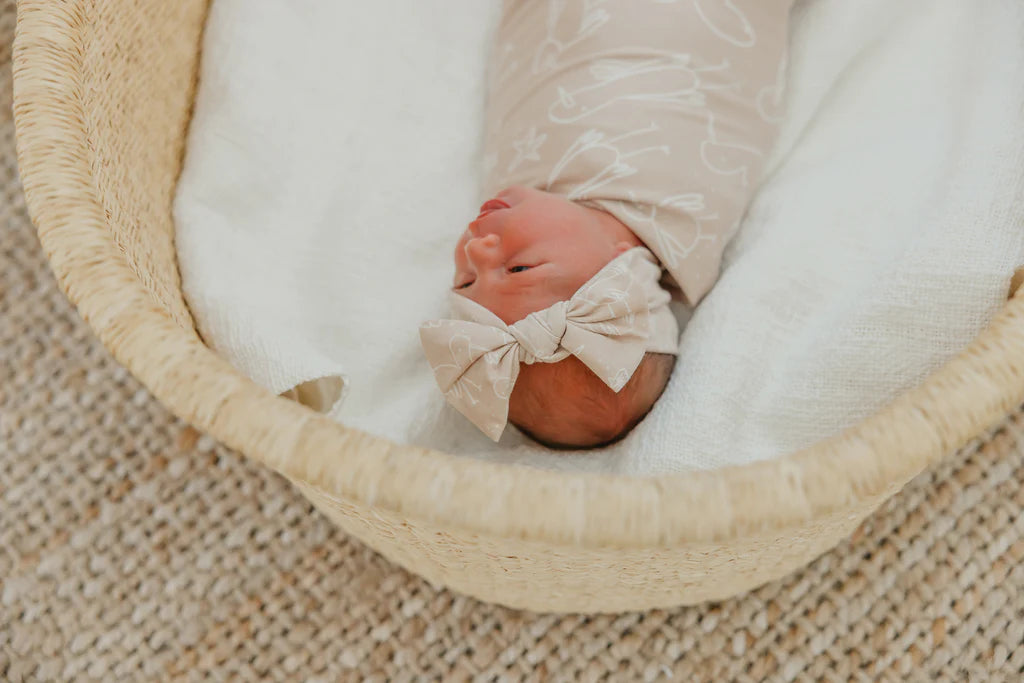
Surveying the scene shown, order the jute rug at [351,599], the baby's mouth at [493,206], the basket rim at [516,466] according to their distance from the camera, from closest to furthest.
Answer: the basket rim at [516,466] < the baby's mouth at [493,206] < the jute rug at [351,599]

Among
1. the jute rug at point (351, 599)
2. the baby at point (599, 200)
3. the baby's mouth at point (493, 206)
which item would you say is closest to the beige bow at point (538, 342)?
the baby at point (599, 200)

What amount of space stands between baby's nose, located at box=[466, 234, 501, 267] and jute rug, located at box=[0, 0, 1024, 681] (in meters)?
0.43

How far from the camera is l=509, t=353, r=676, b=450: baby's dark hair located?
0.76 m

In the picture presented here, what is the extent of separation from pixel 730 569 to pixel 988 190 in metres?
0.41

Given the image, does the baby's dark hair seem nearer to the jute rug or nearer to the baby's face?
the baby's face

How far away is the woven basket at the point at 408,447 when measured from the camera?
51cm

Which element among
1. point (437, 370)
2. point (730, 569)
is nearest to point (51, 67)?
point (437, 370)

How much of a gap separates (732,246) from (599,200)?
18 centimetres

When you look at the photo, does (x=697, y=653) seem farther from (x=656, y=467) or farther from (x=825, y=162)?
(x=825, y=162)

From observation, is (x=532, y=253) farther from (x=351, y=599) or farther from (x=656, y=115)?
(x=351, y=599)

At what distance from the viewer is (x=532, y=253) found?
2.54ft

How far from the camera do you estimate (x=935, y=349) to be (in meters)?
0.75

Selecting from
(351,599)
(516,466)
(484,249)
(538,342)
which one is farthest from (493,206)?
(351,599)

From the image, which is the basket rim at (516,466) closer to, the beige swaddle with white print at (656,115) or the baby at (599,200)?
the baby at (599,200)
